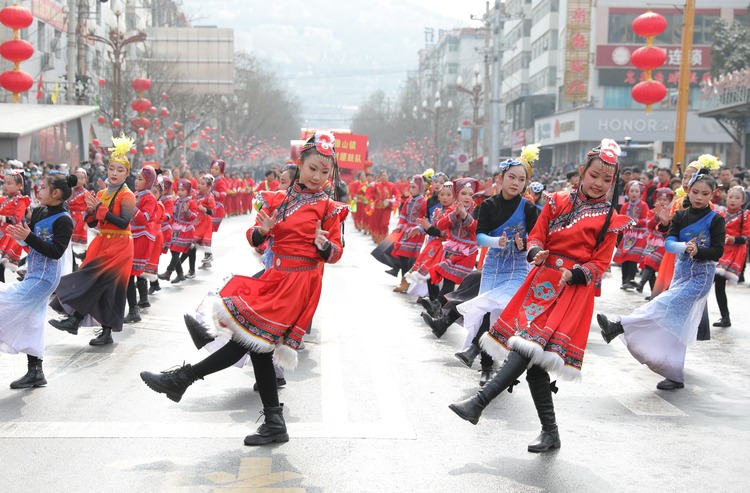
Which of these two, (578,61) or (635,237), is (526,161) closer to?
(635,237)

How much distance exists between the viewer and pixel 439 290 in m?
12.0

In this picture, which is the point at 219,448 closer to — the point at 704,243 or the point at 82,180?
the point at 704,243

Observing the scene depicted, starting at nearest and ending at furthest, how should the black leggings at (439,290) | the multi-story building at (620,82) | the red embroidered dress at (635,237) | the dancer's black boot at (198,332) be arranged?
the dancer's black boot at (198,332), the black leggings at (439,290), the red embroidered dress at (635,237), the multi-story building at (620,82)

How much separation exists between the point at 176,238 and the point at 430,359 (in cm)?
698

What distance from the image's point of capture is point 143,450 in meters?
5.84

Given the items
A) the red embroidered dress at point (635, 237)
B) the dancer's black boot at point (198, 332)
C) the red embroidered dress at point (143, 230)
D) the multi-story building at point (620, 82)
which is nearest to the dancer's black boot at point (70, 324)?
the red embroidered dress at point (143, 230)

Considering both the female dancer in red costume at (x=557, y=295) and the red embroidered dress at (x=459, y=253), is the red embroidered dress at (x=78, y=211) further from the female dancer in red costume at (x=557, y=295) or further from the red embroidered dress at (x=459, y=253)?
the female dancer in red costume at (x=557, y=295)

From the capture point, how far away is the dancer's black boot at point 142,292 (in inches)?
464

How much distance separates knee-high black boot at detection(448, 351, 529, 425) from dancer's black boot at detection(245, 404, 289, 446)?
3.36 feet

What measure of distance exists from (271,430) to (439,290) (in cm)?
614

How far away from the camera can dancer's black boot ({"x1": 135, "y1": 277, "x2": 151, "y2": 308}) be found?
1179cm

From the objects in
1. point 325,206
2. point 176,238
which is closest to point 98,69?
point 176,238

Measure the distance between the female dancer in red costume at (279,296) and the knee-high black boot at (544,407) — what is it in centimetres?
138

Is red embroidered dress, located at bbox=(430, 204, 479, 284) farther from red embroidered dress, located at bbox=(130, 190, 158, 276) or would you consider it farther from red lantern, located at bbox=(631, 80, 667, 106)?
red lantern, located at bbox=(631, 80, 667, 106)
